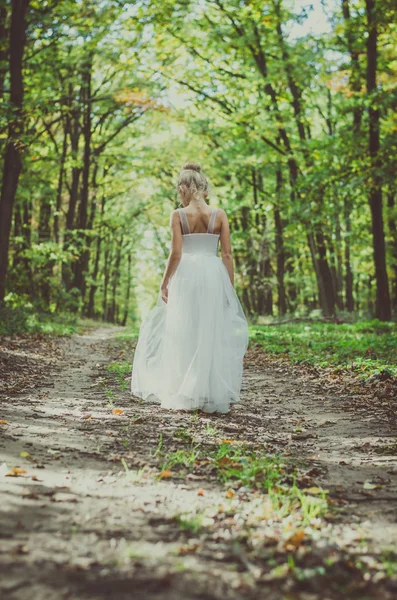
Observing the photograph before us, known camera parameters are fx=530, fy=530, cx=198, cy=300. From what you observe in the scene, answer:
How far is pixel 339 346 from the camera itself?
10914 mm

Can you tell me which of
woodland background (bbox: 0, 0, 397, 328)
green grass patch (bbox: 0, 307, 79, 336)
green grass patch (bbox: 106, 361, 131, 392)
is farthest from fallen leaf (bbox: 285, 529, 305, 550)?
woodland background (bbox: 0, 0, 397, 328)

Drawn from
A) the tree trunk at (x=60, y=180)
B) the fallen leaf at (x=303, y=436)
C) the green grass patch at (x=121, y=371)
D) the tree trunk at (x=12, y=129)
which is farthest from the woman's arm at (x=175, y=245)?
the tree trunk at (x=60, y=180)

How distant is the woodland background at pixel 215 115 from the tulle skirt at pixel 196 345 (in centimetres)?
791

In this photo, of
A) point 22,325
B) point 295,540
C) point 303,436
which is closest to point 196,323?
point 303,436

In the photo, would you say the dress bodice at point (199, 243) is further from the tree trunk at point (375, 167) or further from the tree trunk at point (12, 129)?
the tree trunk at point (12, 129)

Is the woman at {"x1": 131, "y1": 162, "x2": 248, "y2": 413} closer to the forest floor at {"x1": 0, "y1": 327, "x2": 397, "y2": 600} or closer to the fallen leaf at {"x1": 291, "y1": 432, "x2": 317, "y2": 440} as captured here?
the forest floor at {"x1": 0, "y1": 327, "x2": 397, "y2": 600}

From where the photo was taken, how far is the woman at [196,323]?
606 cm

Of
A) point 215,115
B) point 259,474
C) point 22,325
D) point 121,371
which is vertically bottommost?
point 121,371

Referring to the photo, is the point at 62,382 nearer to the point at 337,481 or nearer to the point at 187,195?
the point at 187,195

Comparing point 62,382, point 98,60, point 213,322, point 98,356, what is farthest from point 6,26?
point 213,322

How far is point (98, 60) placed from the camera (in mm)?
22922

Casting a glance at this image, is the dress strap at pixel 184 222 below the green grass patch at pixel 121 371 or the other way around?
the other way around

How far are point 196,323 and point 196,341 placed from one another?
224mm

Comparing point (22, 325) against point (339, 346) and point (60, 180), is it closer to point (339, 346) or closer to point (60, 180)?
point (339, 346)
